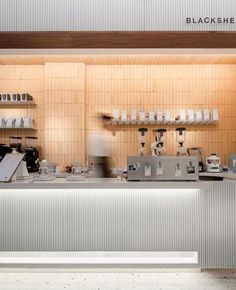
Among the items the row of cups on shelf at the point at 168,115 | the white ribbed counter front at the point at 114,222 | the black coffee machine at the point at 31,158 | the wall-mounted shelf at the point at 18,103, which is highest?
the wall-mounted shelf at the point at 18,103

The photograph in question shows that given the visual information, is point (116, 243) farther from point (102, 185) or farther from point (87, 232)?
point (102, 185)

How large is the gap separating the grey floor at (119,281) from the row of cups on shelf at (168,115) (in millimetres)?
3187

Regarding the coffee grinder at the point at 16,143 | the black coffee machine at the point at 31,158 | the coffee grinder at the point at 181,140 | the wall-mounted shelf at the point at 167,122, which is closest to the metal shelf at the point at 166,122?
the wall-mounted shelf at the point at 167,122

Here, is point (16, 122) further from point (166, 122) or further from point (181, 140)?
point (181, 140)

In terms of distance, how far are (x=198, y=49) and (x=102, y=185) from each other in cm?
303

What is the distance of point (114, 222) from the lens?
3.83 meters

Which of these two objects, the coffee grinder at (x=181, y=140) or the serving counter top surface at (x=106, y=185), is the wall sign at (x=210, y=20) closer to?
the coffee grinder at (x=181, y=140)

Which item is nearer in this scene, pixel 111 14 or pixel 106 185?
pixel 106 185

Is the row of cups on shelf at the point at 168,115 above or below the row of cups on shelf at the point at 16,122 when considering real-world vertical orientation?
above

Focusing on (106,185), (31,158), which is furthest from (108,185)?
(31,158)

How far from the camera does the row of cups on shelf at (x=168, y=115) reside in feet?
21.3

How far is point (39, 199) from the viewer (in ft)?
12.5

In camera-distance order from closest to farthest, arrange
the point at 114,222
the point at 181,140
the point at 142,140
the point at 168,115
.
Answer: the point at 114,222, the point at 168,115, the point at 142,140, the point at 181,140

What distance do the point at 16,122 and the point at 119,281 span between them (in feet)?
12.8
